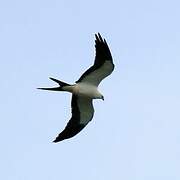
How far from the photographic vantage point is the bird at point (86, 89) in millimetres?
35938

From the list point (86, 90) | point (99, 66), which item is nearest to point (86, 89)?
point (86, 90)

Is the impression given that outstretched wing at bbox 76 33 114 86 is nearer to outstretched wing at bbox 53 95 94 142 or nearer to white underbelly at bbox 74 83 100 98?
white underbelly at bbox 74 83 100 98

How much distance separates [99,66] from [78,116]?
222 cm

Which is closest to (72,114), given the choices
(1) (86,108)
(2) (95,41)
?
(1) (86,108)

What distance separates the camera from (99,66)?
36250mm

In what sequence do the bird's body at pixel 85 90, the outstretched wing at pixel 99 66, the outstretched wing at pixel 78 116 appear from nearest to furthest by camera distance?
the outstretched wing at pixel 99 66 → the bird's body at pixel 85 90 → the outstretched wing at pixel 78 116

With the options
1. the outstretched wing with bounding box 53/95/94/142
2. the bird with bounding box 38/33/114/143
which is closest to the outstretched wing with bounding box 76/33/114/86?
the bird with bounding box 38/33/114/143

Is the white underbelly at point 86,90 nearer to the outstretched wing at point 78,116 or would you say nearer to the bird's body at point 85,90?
the bird's body at point 85,90

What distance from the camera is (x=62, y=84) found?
36281 millimetres

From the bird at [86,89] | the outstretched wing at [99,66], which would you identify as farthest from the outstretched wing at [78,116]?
the outstretched wing at [99,66]

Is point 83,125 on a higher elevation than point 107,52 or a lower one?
lower

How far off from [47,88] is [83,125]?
217cm

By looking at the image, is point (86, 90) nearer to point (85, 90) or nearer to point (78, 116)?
point (85, 90)

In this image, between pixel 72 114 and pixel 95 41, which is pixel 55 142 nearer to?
pixel 72 114
